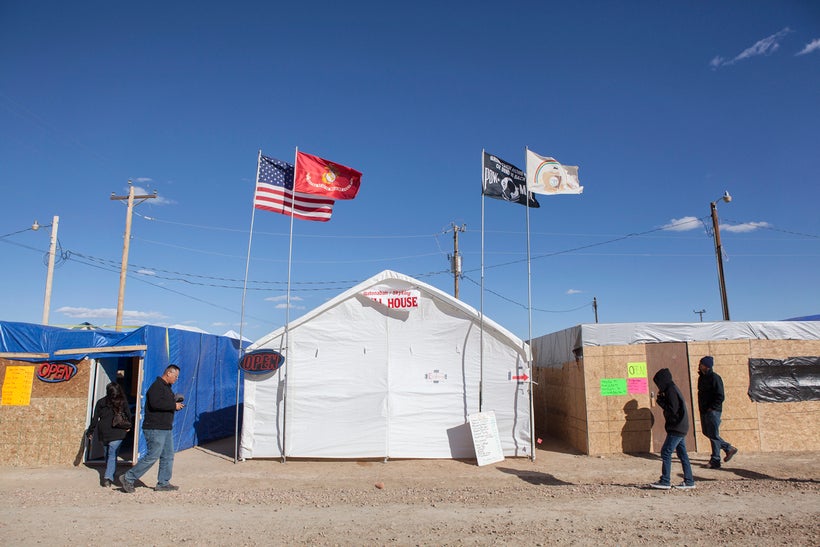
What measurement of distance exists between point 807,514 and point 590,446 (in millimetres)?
4559

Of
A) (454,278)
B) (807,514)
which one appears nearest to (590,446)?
(807,514)

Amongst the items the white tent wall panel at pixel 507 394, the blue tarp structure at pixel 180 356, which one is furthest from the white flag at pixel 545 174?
the blue tarp structure at pixel 180 356

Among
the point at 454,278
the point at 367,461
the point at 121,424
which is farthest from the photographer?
the point at 454,278

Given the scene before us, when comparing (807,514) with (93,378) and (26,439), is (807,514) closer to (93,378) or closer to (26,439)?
(93,378)

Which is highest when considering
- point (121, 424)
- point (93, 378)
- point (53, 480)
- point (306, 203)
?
point (306, 203)

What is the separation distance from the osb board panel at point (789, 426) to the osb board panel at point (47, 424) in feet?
45.8

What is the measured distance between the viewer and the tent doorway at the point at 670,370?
1088 cm

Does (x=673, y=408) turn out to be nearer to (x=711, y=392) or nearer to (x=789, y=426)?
(x=711, y=392)

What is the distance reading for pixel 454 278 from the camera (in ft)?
78.7

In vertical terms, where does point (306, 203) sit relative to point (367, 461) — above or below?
above

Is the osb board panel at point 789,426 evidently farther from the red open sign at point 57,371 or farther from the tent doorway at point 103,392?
the red open sign at point 57,371

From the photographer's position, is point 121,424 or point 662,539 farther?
point 121,424

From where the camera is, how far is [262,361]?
10.7 m

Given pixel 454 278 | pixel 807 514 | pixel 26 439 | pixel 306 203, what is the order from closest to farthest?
1. pixel 807 514
2. pixel 26 439
3. pixel 306 203
4. pixel 454 278
